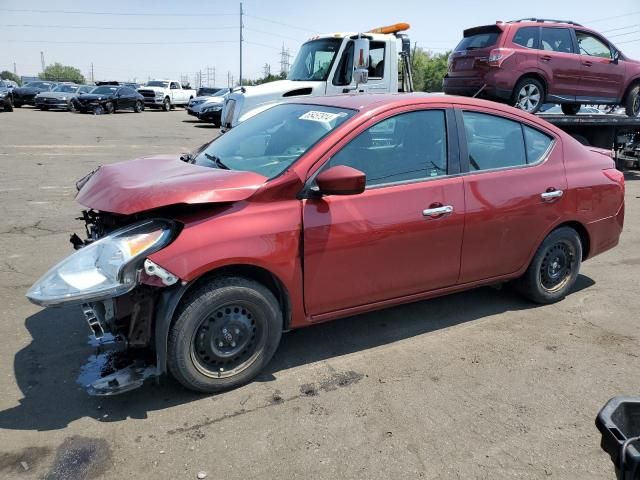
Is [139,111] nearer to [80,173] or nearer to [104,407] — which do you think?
[80,173]

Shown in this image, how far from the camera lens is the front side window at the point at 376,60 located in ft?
34.2

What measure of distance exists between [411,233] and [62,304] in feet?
7.22

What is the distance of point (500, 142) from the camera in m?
4.33

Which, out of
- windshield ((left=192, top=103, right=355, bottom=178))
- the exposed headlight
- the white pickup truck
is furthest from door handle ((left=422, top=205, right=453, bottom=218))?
the white pickup truck

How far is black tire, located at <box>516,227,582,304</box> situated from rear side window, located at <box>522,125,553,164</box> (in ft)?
2.18

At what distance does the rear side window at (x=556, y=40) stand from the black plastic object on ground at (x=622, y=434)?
9831mm

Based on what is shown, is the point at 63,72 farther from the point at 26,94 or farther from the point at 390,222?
the point at 390,222

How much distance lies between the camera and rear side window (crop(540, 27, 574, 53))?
10125 mm

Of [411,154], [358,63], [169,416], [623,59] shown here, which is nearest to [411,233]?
[411,154]

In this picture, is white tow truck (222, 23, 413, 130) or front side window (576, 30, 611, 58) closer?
white tow truck (222, 23, 413, 130)

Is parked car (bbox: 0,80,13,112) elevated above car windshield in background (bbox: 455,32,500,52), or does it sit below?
below

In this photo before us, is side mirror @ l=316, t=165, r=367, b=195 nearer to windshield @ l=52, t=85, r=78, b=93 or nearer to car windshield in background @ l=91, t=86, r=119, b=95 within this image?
car windshield in background @ l=91, t=86, r=119, b=95

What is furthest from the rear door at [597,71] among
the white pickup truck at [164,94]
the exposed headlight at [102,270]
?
the white pickup truck at [164,94]

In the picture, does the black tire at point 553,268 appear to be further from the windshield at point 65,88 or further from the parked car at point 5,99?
the windshield at point 65,88
